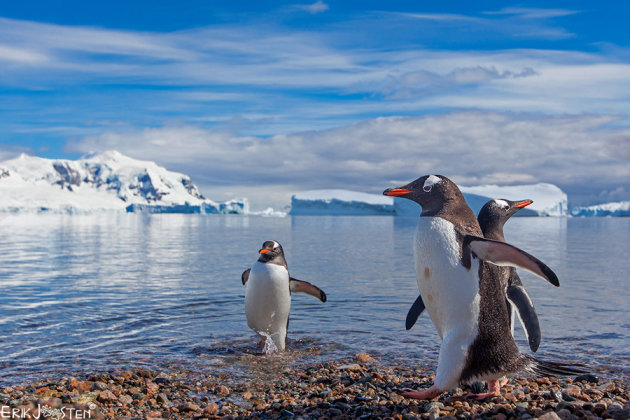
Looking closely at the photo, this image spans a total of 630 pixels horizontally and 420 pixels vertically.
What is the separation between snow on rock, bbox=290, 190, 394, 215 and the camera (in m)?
100

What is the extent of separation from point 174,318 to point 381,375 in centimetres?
467

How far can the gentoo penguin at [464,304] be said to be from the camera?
14.5 feet

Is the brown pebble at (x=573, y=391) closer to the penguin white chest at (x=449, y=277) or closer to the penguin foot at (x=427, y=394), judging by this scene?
the penguin white chest at (x=449, y=277)

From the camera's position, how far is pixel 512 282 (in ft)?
18.7

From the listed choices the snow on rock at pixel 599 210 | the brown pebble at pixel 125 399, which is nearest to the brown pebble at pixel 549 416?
the brown pebble at pixel 125 399

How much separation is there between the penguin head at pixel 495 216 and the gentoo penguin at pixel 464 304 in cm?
131

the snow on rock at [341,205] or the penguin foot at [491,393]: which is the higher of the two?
the snow on rock at [341,205]

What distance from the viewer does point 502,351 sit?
450cm

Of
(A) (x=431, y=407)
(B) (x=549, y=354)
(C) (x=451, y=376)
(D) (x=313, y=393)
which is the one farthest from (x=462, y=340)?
(B) (x=549, y=354)

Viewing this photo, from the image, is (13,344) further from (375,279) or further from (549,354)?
(375,279)

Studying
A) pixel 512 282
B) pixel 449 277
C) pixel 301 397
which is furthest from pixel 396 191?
pixel 301 397

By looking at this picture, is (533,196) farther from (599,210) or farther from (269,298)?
(269,298)

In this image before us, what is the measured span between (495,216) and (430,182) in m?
1.43

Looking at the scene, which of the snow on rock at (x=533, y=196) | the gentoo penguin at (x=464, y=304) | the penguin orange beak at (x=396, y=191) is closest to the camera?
the gentoo penguin at (x=464, y=304)
